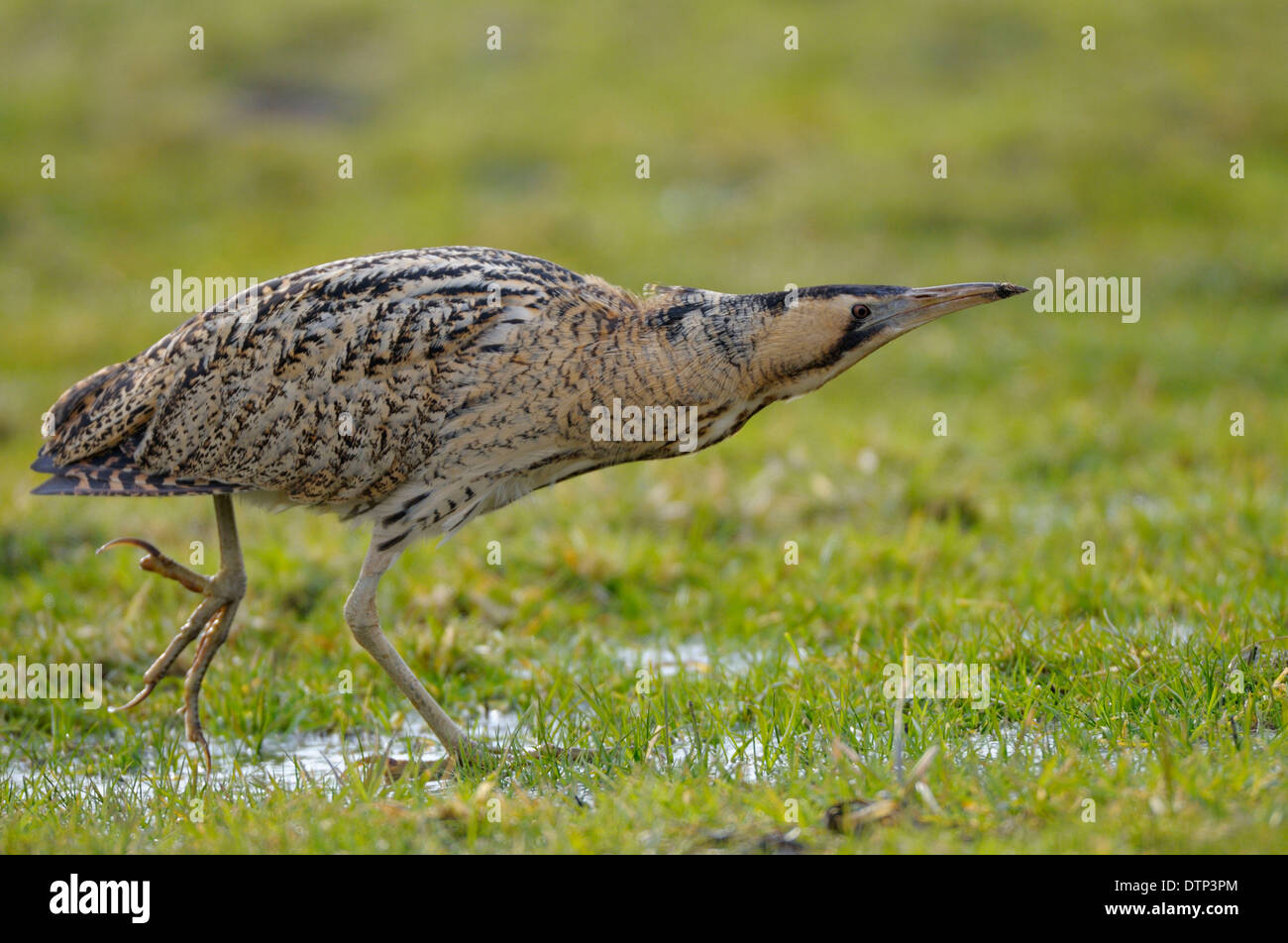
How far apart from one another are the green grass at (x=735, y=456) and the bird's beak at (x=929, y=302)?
1184mm

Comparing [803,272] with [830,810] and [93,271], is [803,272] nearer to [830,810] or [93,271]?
[93,271]

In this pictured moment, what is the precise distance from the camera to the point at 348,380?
15.3 ft

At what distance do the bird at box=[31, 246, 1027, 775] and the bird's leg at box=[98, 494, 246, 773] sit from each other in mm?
31

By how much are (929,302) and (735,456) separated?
13.2ft

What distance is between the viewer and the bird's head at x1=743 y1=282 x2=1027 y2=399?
4324 millimetres

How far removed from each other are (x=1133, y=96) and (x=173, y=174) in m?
9.54

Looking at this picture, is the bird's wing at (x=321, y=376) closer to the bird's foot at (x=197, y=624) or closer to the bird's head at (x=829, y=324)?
the bird's foot at (x=197, y=624)

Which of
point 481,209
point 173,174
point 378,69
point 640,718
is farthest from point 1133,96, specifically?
point 640,718

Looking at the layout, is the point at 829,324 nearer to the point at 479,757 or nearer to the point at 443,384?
the point at 443,384

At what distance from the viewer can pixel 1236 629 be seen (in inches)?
185

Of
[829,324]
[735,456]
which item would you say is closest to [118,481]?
[829,324]

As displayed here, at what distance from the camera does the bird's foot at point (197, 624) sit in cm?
506
